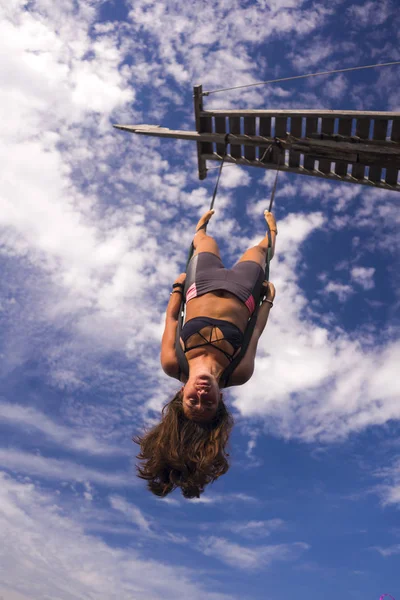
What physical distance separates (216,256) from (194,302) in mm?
786

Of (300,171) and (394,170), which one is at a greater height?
(300,171)

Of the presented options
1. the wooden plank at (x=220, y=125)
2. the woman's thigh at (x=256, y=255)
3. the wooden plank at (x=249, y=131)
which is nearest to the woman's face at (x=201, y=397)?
the woman's thigh at (x=256, y=255)

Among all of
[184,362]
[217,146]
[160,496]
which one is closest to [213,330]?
[184,362]

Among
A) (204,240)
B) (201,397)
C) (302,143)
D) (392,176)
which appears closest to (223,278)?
(204,240)

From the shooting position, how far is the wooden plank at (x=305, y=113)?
596 centimetres

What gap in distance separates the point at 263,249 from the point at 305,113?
6.19 ft

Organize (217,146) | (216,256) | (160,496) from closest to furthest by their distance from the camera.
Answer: (160,496) → (216,256) → (217,146)

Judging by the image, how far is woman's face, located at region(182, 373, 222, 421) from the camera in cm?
437

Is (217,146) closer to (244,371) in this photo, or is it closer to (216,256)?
(216,256)

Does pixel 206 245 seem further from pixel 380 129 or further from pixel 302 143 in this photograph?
pixel 380 129

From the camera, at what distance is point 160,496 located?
4926 millimetres

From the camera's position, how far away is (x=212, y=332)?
4621 mm

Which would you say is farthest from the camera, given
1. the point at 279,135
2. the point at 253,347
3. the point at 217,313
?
the point at 279,135

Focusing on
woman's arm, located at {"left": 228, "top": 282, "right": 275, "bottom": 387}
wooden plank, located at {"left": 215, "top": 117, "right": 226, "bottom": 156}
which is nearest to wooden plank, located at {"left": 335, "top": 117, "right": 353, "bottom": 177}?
wooden plank, located at {"left": 215, "top": 117, "right": 226, "bottom": 156}
